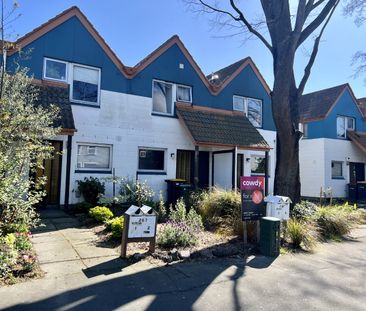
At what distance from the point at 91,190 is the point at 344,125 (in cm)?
1898

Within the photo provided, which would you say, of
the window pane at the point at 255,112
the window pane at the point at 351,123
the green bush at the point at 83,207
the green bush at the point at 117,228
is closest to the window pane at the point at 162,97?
the window pane at the point at 255,112

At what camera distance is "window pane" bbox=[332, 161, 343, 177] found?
2191 cm

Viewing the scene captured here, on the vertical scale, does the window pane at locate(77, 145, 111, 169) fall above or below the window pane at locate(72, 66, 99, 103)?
below

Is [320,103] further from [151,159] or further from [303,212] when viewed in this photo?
[303,212]

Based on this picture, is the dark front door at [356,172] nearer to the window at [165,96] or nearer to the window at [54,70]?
the window at [165,96]

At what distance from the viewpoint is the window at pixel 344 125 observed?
22.3 metres

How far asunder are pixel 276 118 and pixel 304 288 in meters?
6.78

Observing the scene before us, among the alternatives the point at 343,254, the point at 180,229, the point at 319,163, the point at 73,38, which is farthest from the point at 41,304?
the point at 319,163

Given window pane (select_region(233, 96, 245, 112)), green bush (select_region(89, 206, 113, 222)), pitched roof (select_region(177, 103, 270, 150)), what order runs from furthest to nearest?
window pane (select_region(233, 96, 245, 112)) < pitched roof (select_region(177, 103, 270, 150)) < green bush (select_region(89, 206, 113, 222))

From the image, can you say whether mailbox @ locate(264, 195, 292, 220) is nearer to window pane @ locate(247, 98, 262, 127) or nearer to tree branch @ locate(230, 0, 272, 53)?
tree branch @ locate(230, 0, 272, 53)

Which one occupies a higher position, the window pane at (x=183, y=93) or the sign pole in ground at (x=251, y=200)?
the window pane at (x=183, y=93)

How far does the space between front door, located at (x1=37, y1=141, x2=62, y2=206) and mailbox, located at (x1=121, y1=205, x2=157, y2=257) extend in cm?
655

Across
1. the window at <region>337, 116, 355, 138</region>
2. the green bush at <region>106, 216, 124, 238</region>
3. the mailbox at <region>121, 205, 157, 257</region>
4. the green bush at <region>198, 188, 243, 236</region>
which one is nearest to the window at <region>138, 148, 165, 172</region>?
the green bush at <region>198, 188, 243, 236</region>

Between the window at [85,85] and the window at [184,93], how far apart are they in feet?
13.1
